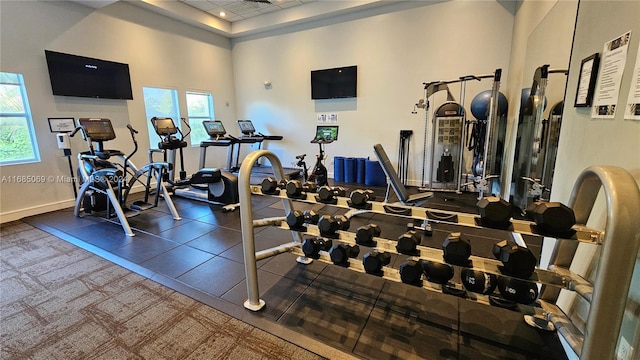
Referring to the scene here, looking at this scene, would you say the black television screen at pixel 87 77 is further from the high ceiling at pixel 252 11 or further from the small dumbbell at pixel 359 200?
the small dumbbell at pixel 359 200

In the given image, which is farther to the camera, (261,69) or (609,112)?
(261,69)

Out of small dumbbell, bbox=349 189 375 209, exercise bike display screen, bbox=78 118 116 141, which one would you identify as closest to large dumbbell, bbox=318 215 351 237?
small dumbbell, bbox=349 189 375 209

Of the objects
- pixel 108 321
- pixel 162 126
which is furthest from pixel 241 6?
pixel 108 321

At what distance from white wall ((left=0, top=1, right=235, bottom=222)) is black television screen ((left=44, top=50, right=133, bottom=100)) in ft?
0.36

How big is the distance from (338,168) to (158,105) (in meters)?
4.12

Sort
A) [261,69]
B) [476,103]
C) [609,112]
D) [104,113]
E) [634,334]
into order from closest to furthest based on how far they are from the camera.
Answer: [634,334] < [609,112] < [476,103] < [104,113] < [261,69]

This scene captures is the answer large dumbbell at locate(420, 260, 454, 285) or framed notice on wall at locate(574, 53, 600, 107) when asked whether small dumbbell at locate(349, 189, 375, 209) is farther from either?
framed notice on wall at locate(574, 53, 600, 107)

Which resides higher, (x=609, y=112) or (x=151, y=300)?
(x=609, y=112)

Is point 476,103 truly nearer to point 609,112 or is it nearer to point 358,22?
point 358,22

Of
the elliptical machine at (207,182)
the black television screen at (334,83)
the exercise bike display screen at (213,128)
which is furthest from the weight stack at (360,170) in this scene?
the exercise bike display screen at (213,128)

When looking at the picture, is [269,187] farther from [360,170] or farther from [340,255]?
[360,170]

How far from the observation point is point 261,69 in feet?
23.6

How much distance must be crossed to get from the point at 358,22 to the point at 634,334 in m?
6.12

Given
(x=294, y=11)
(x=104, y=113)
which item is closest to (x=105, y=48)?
(x=104, y=113)
